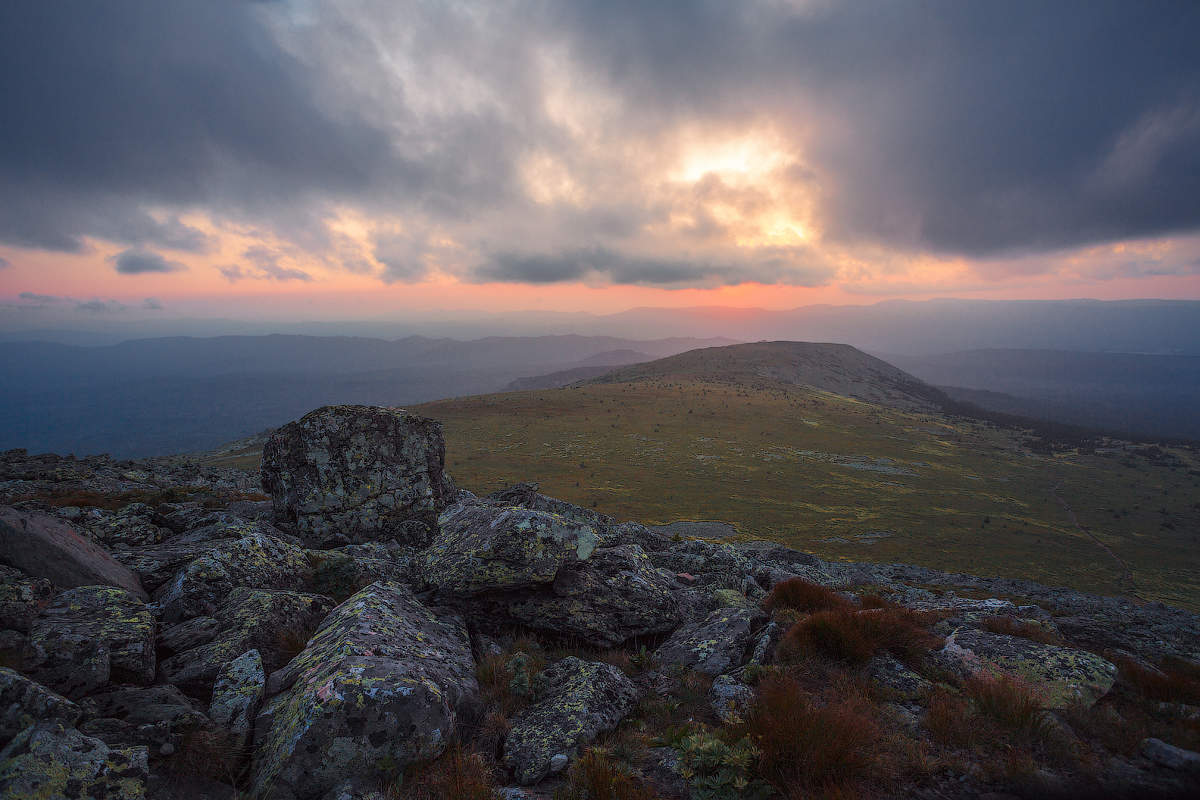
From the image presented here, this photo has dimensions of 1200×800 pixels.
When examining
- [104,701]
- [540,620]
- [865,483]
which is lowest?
[865,483]

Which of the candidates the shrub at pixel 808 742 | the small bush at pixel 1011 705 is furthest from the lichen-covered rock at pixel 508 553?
the small bush at pixel 1011 705

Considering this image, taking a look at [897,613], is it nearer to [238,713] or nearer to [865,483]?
[238,713]

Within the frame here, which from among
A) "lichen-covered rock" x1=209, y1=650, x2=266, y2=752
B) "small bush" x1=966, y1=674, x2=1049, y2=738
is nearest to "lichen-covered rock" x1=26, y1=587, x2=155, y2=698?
"lichen-covered rock" x1=209, y1=650, x2=266, y2=752

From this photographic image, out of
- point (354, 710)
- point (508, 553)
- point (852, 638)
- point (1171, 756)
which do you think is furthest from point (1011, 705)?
point (354, 710)

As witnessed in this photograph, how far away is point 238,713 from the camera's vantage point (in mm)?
5844

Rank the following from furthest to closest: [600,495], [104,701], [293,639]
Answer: [600,495] < [293,639] < [104,701]

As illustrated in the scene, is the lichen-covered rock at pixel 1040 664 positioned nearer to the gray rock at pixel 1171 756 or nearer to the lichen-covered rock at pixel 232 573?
the gray rock at pixel 1171 756

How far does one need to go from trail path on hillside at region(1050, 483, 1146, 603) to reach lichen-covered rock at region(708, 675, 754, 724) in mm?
40813

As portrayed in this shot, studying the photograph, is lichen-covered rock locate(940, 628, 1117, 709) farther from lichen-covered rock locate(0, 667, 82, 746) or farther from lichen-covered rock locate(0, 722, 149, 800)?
lichen-covered rock locate(0, 667, 82, 746)

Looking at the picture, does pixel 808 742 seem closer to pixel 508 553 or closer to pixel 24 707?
pixel 508 553

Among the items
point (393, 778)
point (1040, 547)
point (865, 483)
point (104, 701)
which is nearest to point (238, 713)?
point (104, 701)

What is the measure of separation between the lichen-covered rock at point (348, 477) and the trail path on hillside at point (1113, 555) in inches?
1753

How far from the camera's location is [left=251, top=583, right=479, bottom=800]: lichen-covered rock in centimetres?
505

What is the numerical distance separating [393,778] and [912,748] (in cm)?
594
